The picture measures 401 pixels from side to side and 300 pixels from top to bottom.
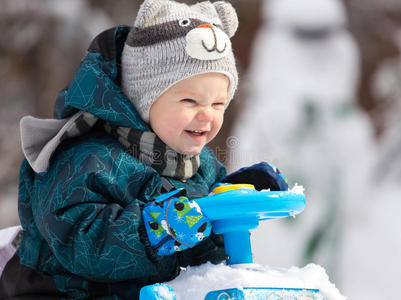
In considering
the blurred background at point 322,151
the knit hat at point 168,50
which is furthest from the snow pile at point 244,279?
the blurred background at point 322,151

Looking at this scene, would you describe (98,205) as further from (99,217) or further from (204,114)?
(204,114)

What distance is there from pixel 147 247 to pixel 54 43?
4824 mm

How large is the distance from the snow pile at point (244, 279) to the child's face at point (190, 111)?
1.06 feet

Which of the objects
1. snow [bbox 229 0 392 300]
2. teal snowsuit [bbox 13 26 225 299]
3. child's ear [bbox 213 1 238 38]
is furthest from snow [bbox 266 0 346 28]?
teal snowsuit [bbox 13 26 225 299]

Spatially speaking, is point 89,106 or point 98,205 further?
point 89,106

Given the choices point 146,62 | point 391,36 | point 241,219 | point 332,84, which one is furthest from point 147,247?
point 391,36

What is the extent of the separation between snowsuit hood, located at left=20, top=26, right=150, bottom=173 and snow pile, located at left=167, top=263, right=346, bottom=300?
396 millimetres

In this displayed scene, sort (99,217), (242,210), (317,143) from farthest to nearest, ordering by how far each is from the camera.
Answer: (317,143), (99,217), (242,210)

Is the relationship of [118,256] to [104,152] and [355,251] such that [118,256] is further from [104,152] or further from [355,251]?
[355,251]

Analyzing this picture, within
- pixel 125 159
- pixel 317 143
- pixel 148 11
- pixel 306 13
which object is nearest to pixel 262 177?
pixel 125 159

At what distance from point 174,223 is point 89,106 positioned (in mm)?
393

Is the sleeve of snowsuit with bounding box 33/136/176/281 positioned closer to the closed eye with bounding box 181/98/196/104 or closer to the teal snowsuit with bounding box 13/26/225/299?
the teal snowsuit with bounding box 13/26/225/299

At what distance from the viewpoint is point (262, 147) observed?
412 centimetres

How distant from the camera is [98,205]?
1388 millimetres
